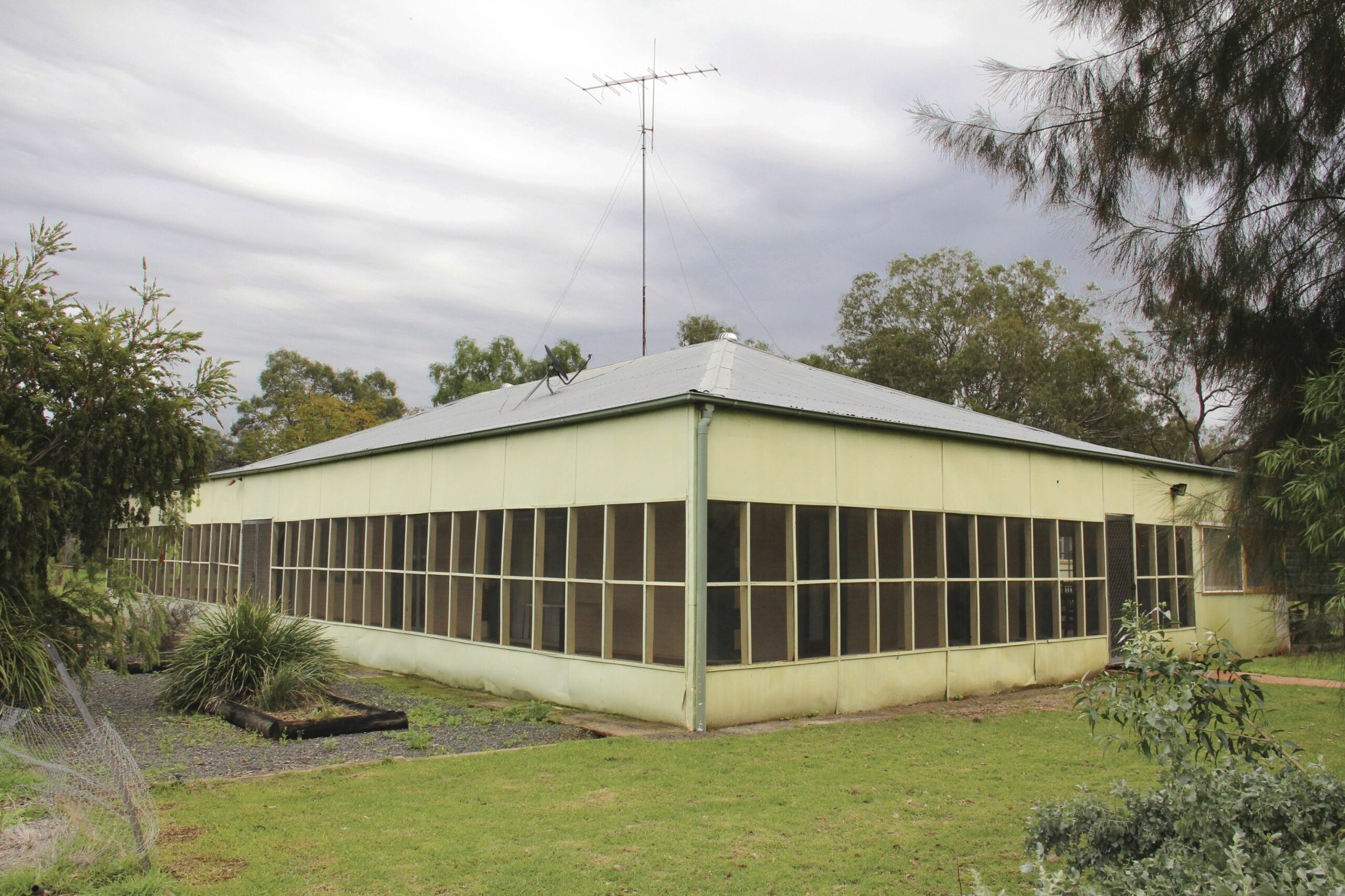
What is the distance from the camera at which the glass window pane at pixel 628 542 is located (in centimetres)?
1079

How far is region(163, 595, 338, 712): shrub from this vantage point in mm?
11008

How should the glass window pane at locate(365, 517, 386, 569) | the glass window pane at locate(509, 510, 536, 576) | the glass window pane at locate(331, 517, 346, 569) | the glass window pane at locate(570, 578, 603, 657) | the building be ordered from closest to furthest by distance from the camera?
the building → the glass window pane at locate(570, 578, 603, 657) → the glass window pane at locate(509, 510, 536, 576) → the glass window pane at locate(365, 517, 386, 569) → the glass window pane at locate(331, 517, 346, 569)

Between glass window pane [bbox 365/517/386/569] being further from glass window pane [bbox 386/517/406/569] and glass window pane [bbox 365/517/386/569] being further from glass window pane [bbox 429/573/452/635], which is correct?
glass window pane [bbox 429/573/452/635]

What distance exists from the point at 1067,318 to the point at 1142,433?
5.43 m

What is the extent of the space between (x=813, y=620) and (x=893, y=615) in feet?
4.62

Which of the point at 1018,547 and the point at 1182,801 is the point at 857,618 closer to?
the point at 1018,547

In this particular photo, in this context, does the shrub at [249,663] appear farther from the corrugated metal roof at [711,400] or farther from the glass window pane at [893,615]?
the glass window pane at [893,615]

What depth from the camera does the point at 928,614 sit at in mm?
12367

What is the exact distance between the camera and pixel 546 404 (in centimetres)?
1443

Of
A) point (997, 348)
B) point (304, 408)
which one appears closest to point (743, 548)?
point (997, 348)

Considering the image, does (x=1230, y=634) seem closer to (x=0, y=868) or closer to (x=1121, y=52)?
(x=1121, y=52)

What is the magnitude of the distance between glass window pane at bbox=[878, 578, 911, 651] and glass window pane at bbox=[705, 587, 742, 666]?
7.19 feet

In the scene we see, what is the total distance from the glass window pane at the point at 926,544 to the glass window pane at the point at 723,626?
117 inches

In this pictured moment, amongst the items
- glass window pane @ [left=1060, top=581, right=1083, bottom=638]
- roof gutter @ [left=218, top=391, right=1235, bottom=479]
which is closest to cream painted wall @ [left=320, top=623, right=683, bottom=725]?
roof gutter @ [left=218, top=391, right=1235, bottom=479]
